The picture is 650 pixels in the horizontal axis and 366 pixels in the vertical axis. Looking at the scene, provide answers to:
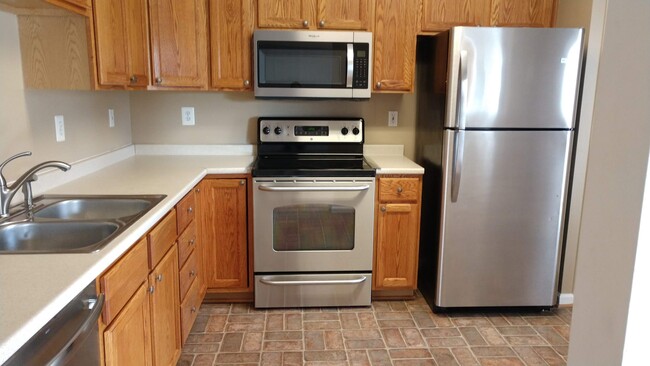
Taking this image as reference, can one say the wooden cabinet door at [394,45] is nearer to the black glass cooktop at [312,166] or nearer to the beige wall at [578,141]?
the black glass cooktop at [312,166]

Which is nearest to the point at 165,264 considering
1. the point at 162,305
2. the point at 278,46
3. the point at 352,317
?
the point at 162,305

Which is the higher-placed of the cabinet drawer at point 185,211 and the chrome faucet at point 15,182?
the chrome faucet at point 15,182

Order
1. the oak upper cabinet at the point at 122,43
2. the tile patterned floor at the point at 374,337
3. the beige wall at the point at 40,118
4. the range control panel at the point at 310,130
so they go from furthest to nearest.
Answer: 1. the range control panel at the point at 310,130
2. the tile patterned floor at the point at 374,337
3. the oak upper cabinet at the point at 122,43
4. the beige wall at the point at 40,118

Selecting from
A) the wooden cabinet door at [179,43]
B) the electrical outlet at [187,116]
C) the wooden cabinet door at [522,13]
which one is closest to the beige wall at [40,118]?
the wooden cabinet door at [179,43]

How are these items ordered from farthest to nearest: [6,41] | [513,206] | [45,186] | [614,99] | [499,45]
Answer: [513,206], [499,45], [45,186], [6,41], [614,99]

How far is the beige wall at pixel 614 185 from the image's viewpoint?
73 centimetres

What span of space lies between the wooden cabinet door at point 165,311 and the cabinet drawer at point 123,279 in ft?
Answer: 0.44

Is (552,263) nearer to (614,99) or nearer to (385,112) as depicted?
(385,112)

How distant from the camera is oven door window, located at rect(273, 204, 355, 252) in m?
2.73

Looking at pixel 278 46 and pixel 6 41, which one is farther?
pixel 278 46

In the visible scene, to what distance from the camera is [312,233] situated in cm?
277

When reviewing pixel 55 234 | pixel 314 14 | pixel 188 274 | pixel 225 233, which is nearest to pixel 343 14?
pixel 314 14

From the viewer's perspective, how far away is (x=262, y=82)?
2.79m

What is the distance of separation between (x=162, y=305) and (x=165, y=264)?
16 cm
